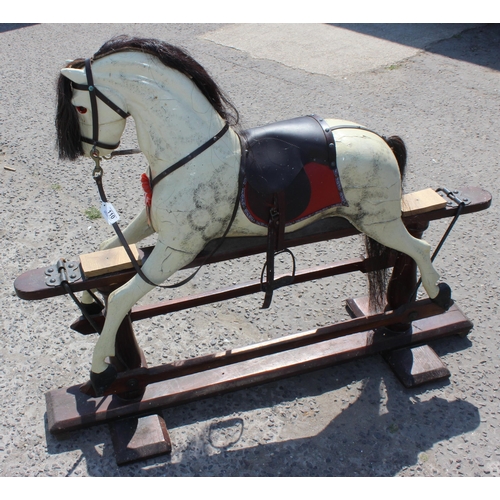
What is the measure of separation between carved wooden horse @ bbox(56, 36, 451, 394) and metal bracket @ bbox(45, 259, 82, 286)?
18cm

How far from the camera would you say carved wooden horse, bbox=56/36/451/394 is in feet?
5.97

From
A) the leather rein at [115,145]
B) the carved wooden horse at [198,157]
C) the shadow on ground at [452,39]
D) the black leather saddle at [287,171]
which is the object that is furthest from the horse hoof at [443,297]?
the shadow on ground at [452,39]

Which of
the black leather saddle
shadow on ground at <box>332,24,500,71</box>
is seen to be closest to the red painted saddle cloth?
the black leather saddle

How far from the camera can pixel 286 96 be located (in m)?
5.43

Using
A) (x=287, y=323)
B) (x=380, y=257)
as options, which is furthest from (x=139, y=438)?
(x=380, y=257)

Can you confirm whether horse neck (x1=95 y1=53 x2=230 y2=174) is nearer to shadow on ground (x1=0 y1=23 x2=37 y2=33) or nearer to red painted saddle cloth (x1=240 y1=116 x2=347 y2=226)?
red painted saddle cloth (x1=240 y1=116 x2=347 y2=226)

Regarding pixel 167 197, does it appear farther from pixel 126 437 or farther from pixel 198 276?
pixel 198 276

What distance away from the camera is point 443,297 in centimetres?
253

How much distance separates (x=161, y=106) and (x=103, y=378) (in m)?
1.11

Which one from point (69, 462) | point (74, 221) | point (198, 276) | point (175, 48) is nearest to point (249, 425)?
point (69, 462)

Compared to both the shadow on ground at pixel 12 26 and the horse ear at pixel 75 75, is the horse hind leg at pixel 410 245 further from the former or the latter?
the shadow on ground at pixel 12 26

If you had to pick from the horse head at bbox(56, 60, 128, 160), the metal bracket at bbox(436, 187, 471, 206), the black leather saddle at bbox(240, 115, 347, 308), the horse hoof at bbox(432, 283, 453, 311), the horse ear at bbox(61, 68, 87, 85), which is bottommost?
the horse hoof at bbox(432, 283, 453, 311)

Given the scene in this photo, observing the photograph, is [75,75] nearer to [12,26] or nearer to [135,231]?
[135,231]

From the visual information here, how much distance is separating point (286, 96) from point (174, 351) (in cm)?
342
